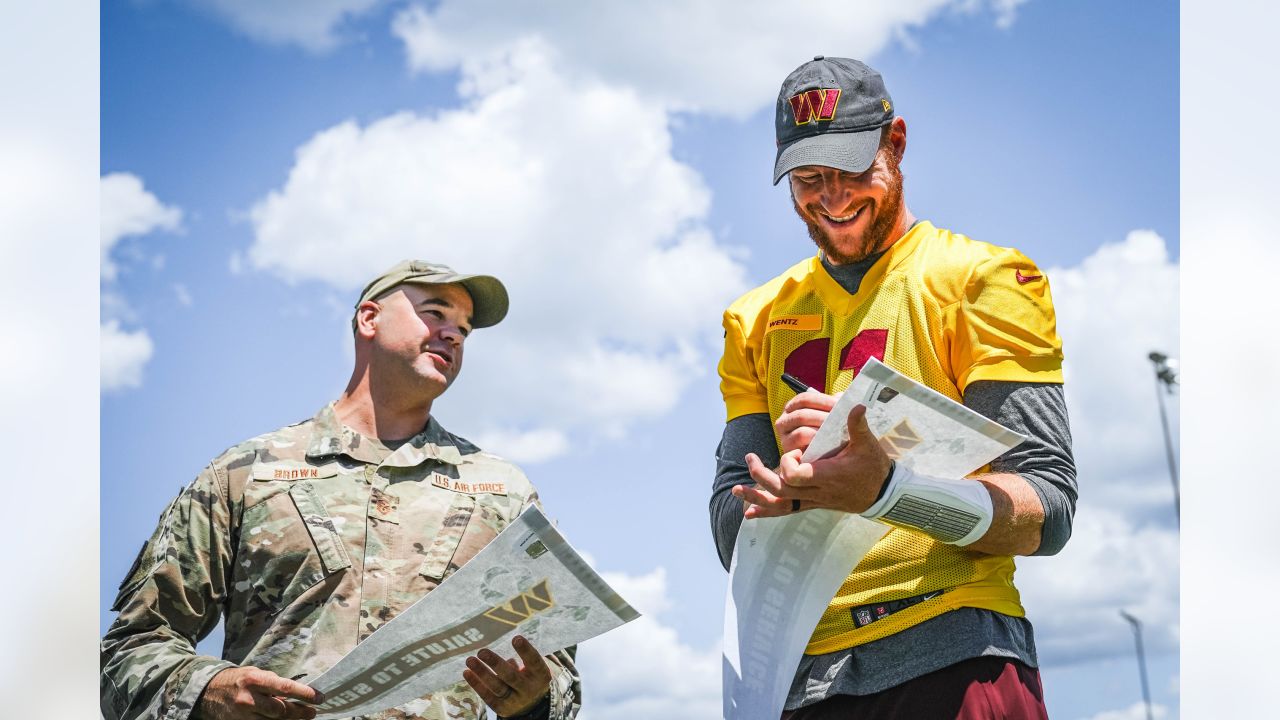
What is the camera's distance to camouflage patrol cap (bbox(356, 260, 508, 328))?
15.2 ft

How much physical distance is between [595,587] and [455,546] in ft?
4.09

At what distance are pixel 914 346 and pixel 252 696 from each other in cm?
198

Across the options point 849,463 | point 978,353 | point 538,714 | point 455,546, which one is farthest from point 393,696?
point 978,353

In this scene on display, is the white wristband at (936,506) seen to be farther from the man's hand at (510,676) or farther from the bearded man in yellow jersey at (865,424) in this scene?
the man's hand at (510,676)

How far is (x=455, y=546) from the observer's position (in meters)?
4.12

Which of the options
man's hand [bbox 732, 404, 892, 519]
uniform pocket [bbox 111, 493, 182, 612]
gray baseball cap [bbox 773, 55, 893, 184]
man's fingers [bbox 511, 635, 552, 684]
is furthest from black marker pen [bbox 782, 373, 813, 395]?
uniform pocket [bbox 111, 493, 182, 612]

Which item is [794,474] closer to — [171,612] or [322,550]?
[322,550]

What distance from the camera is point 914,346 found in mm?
2992

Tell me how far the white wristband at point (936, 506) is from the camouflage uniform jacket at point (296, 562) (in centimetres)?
149

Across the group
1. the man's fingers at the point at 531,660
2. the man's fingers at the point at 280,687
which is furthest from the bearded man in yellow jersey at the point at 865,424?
the man's fingers at the point at 280,687

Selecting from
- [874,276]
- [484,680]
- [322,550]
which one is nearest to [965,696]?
[874,276]

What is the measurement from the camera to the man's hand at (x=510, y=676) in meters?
3.26

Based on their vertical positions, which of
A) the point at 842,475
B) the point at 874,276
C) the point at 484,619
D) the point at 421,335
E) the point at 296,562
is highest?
the point at 421,335

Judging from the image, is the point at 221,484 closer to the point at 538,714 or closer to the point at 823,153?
the point at 538,714
